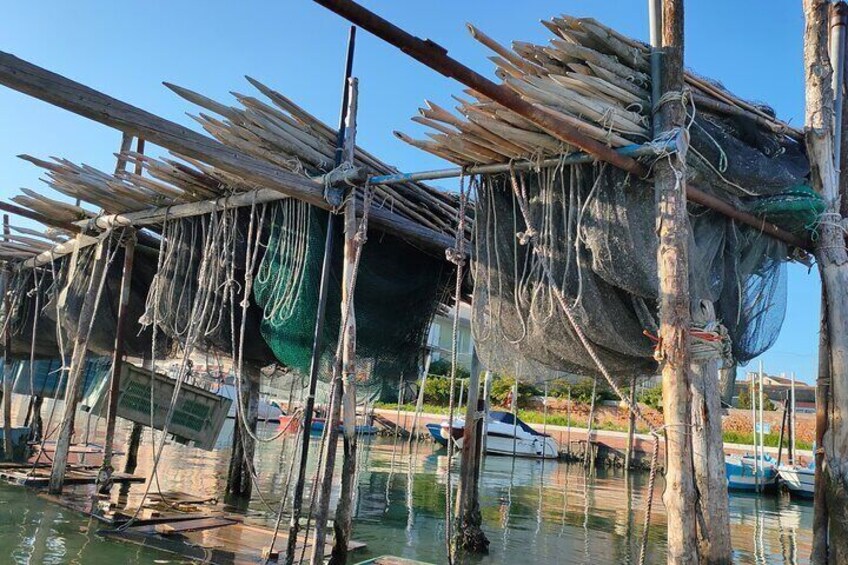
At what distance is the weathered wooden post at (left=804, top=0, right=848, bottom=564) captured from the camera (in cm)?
512

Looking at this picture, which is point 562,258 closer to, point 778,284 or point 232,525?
point 778,284

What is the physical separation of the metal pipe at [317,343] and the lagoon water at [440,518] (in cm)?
36

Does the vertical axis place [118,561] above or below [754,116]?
below

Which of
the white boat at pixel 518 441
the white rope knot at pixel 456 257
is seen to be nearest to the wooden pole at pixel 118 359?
the white rope knot at pixel 456 257

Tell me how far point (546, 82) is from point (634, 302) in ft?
5.58

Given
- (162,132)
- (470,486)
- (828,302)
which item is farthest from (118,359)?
(828,302)

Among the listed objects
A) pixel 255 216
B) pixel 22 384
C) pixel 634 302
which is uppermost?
pixel 255 216

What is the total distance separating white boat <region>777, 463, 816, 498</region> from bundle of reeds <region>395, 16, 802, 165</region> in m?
18.4

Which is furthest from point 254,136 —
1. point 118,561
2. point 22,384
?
point 22,384

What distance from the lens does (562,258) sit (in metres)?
4.98

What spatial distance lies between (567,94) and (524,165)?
760mm

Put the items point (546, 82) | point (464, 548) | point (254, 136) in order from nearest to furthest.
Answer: point (546, 82) < point (254, 136) < point (464, 548)

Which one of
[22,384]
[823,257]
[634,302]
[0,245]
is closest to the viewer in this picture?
[634,302]

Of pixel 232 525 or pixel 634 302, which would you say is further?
pixel 232 525
